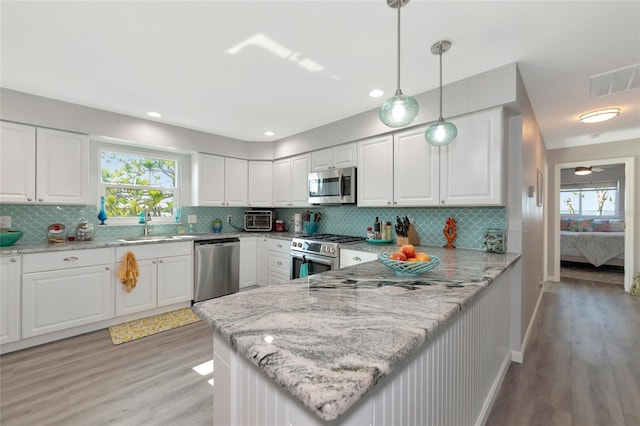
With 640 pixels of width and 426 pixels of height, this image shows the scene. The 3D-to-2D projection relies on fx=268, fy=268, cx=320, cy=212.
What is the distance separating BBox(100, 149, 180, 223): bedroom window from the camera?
3.49 meters

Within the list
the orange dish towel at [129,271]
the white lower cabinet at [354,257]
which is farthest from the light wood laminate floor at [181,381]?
the white lower cabinet at [354,257]

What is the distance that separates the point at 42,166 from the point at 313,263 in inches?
118

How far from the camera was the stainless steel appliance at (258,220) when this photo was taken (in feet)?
15.0

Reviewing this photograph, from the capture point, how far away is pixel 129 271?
294 centimetres

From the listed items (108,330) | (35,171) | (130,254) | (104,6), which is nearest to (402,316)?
(104,6)

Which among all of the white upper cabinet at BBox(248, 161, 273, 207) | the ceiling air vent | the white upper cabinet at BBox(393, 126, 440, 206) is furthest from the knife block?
the white upper cabinet at BBox(248, 161, 273, 207)

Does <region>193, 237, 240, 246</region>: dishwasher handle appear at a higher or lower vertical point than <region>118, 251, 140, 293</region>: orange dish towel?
higher

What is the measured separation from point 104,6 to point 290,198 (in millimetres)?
2984

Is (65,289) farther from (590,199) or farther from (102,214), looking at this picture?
(590,199)

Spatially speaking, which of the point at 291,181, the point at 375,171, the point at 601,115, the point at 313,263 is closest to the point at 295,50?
the point at 375,171

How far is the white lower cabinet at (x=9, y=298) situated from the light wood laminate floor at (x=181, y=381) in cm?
20

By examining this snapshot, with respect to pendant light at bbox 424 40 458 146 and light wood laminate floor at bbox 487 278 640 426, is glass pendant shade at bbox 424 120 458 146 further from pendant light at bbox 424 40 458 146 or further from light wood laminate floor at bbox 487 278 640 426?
light wood laminate floor at bbox 487 278 640 426

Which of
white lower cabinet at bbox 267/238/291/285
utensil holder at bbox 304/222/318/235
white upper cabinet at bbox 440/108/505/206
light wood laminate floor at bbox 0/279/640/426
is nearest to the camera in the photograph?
light wood laminate floor at bbox 0/279/640/426

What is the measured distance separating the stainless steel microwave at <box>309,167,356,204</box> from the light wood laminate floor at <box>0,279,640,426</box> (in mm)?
2082
